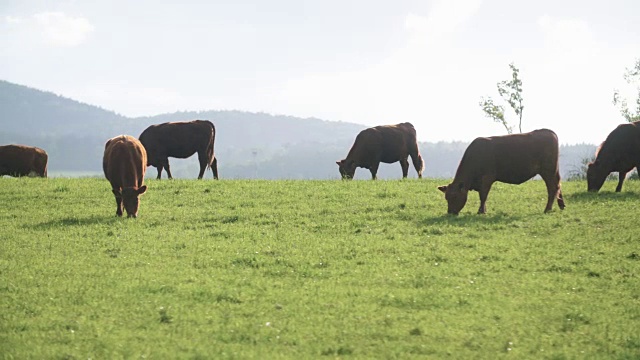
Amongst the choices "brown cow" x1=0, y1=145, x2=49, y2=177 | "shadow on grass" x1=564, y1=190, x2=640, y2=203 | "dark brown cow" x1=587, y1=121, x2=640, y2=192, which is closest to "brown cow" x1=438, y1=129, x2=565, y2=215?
"shadow on grass" x1=564, y1=190, x2=640, y2=203

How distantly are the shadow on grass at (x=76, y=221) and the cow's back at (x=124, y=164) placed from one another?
1096mm

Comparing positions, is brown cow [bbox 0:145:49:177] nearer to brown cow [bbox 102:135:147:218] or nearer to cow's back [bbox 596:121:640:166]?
brown cow [bbox 102:135:147:218]

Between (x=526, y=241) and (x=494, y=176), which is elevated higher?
(x=494, y=176)

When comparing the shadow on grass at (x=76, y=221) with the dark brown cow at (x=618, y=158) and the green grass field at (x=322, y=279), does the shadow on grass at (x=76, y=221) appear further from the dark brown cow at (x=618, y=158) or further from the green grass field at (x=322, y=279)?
Answer: the dark brown cow at (x=618, y=158)

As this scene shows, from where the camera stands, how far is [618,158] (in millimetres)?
24531

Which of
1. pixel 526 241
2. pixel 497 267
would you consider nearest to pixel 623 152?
pixel 526 241

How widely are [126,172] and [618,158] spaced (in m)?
15.7

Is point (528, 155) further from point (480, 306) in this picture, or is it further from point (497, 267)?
point (480, 306)

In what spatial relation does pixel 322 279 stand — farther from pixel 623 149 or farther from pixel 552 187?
pixel 623 149

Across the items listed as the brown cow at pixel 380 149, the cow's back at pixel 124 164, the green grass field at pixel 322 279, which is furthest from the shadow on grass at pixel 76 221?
the brown cow at pixel 380 149

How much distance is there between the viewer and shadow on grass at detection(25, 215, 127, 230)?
18844mm

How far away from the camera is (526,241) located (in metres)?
16.4

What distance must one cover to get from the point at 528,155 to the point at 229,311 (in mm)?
Result: 12061

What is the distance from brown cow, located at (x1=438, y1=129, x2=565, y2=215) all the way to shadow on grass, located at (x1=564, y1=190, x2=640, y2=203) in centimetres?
216
